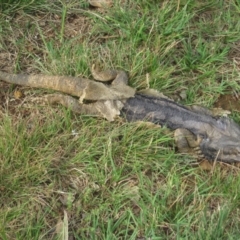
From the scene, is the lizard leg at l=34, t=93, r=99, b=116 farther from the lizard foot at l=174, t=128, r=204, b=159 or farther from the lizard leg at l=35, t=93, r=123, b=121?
A: the lizard foot at l=174, t=128, r=204, b=159

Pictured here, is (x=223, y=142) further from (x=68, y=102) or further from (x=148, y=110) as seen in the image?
(x=68, y=102)

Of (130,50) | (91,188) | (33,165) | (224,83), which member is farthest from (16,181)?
(224,83)

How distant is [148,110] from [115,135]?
0.31 m

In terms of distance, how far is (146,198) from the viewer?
3762mm

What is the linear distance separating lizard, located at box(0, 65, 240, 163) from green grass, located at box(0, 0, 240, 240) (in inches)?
3.3

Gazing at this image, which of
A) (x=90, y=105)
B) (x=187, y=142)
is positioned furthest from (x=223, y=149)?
(x=90, y=105)

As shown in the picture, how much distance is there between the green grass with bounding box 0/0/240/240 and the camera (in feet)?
12.0

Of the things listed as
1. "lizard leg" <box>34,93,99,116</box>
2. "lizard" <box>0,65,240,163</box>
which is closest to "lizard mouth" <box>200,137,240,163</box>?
"lizard" <box>0,65,240,163</box>

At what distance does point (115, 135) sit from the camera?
3.98 m

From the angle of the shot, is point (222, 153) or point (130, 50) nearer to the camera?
point (222, 153)

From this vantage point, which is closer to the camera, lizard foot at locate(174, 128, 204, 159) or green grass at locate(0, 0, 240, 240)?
green grass at locate(0, 0, 240, 240)

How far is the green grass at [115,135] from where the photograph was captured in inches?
143

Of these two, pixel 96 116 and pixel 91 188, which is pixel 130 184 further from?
pixel 96 116

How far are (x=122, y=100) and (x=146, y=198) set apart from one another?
754mm
